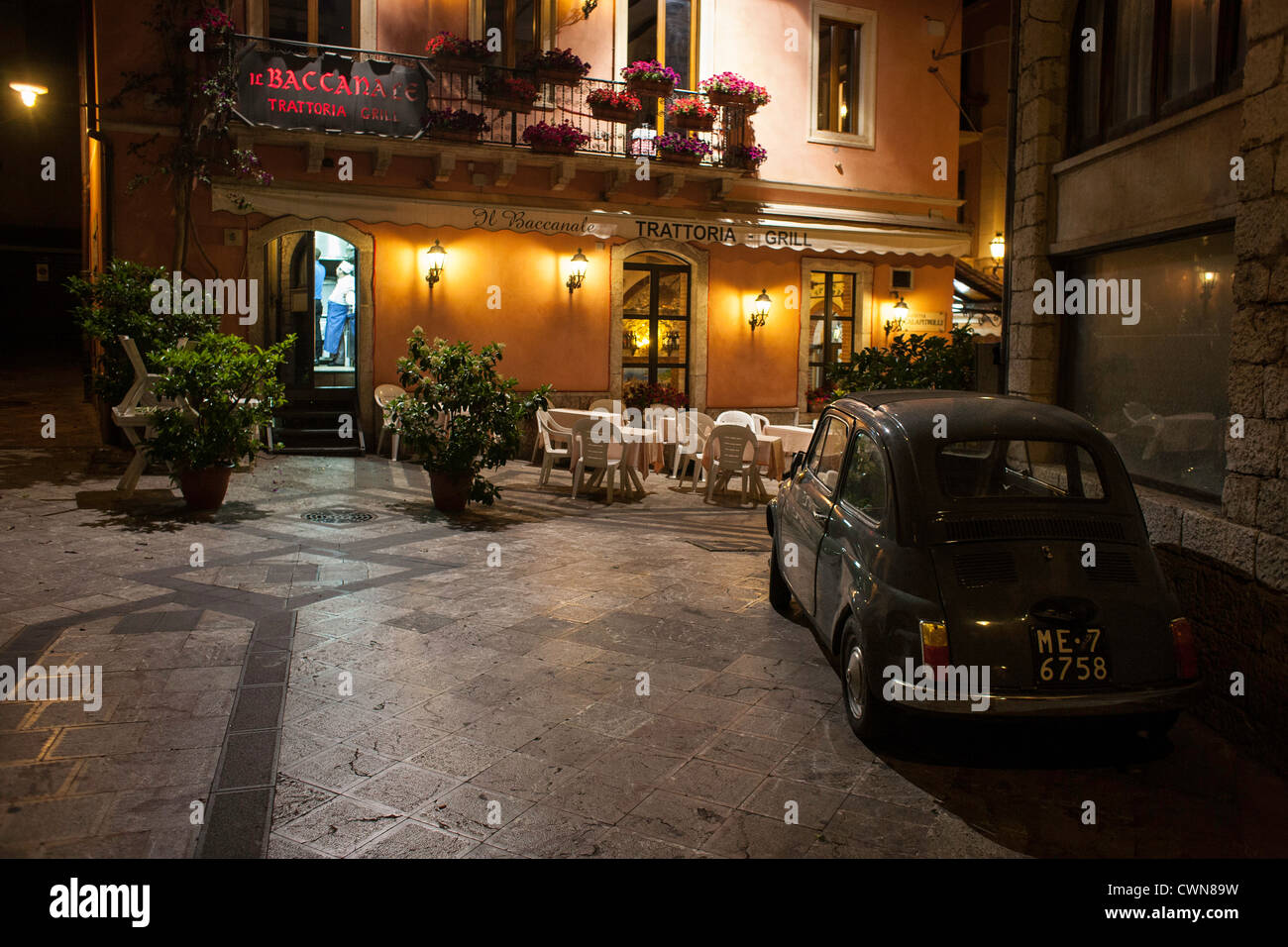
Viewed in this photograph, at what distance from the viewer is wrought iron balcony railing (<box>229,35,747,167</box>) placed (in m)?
13.3

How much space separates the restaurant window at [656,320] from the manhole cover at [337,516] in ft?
23.7

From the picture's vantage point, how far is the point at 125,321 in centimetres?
1066

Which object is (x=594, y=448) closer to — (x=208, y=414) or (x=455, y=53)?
(x=208, y=414)

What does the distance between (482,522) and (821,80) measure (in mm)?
11431

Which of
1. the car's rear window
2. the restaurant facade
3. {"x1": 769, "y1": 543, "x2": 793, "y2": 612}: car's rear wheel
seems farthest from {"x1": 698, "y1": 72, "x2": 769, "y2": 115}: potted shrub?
the car's rear window

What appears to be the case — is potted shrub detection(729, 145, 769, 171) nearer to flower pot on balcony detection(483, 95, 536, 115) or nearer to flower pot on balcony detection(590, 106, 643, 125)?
flower pot on balcony detection(590, 106, 643, 125)

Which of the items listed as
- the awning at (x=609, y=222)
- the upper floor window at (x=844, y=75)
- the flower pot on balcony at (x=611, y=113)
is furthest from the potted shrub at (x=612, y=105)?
the upper floor window at (x=844, y=75)

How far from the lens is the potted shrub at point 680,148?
15.4 m

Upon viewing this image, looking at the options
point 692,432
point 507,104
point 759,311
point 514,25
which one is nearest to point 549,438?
point 692,432

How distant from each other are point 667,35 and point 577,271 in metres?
4.23

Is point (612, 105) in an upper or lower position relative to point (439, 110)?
upper

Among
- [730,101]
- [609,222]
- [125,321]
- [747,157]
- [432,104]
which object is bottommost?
[125,321]

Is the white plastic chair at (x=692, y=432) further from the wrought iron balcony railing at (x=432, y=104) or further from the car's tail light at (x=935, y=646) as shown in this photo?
the car's tail light at (x=935, y=646)

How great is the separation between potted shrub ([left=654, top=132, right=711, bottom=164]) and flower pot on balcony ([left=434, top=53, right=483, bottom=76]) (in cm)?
292
